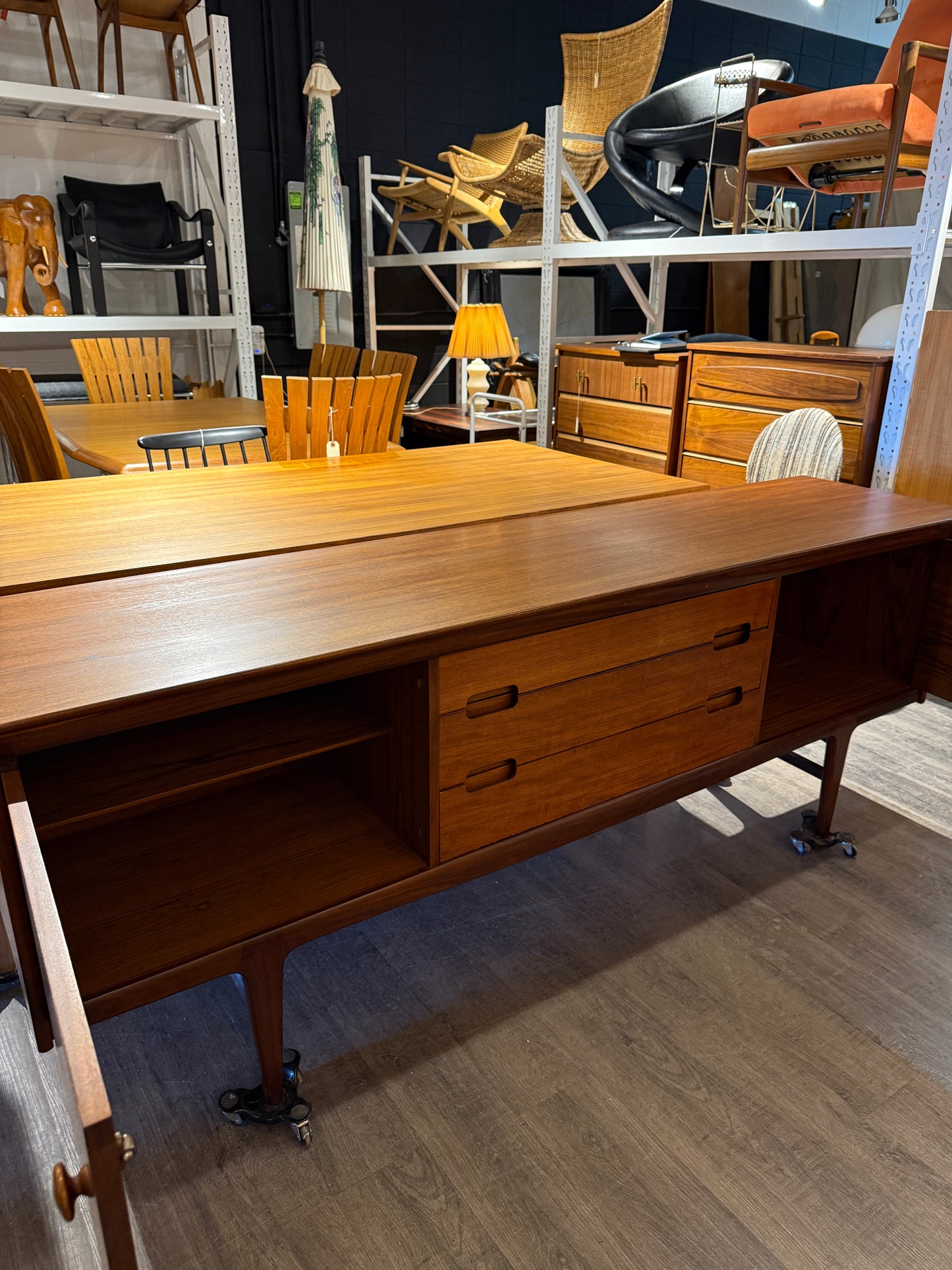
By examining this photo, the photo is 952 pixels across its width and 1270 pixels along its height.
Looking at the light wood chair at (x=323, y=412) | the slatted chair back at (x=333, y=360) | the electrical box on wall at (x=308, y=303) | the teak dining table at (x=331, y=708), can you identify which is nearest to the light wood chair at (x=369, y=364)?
the slatted chair back at (x=333, y=360)

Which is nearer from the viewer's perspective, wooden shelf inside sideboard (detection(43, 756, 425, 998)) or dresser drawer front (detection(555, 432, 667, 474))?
wooden shelf inside sideboard (detection(43, 756, 425, 998))

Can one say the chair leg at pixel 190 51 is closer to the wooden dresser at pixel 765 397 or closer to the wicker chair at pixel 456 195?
the wicker chair at pixel 456 195

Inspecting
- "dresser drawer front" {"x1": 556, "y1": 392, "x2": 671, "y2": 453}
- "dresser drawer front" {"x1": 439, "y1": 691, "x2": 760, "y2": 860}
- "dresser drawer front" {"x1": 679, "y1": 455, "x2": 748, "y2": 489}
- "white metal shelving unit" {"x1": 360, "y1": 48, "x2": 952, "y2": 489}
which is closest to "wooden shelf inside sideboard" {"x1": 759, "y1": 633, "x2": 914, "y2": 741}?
"dresser drawer front" {"x1": 439, "y1": 691, "x2": 760, "y2": 860}

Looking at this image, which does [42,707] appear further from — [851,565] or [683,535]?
[851,565]

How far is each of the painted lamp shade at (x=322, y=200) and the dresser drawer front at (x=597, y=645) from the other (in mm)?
3926

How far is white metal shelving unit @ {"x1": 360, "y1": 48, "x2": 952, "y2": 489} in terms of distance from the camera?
2.41 metres

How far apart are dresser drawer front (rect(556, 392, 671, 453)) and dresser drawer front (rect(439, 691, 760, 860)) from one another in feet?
7.60

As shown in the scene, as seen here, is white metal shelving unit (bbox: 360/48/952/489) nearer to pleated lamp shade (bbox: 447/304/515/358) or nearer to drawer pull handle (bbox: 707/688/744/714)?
pleated lamp shade (bbox: 447/304/515/358)

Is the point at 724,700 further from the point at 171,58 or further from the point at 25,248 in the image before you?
the point at 171,58

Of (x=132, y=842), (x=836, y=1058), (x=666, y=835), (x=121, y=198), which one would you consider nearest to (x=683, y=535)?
(x=666, y=835)

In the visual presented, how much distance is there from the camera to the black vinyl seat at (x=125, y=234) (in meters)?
4.03

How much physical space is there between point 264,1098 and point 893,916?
4.08 ft

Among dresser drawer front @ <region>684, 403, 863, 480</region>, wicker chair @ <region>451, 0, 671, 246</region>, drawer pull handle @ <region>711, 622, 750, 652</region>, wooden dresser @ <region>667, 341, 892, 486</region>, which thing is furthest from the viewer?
wicker chair @ <region>451, 0, 671, 246</region>

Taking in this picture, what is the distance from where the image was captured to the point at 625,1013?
146 cm
